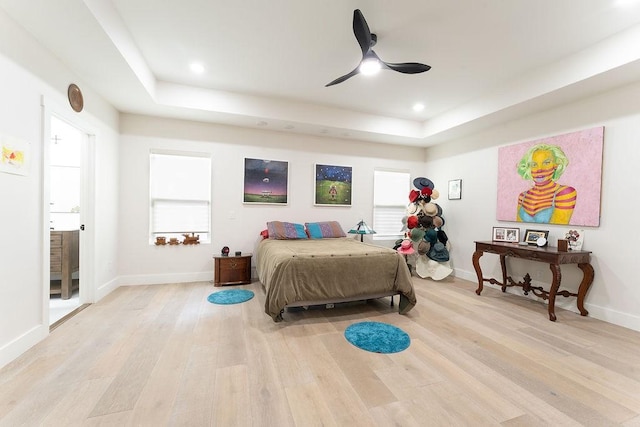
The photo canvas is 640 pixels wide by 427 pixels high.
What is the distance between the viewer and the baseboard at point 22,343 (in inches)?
74.7

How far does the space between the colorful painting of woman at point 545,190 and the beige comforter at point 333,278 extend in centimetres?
212

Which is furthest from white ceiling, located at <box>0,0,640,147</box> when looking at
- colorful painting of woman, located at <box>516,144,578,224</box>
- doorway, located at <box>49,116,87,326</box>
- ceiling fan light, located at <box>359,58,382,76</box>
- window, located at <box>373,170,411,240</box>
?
window, located at <box>373,170,411,240</box>

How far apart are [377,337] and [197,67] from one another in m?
3.59

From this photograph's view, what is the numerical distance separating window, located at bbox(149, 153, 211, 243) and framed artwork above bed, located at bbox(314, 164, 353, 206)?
1.87m

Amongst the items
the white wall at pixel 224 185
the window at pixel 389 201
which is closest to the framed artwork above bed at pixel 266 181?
the white wall at pixel 224 185

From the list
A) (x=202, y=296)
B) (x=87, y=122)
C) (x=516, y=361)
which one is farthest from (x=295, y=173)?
(x=516, y=361)

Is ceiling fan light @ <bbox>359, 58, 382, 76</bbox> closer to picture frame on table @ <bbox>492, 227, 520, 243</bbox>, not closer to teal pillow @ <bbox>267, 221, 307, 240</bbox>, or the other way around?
teal pillow @ <bbox>267, 221, 307, 240</bbox>

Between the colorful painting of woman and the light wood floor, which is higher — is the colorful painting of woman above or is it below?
above

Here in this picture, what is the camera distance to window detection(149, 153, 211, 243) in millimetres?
4086

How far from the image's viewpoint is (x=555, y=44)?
261 centimetres

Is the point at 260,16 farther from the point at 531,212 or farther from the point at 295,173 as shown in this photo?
the point at 531,212

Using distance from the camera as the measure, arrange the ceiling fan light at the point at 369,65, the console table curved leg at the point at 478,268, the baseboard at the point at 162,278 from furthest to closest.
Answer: the baseboard at the point at 162,278 < the console table curved leg at the point at 478,268 < the ceiling fan light at the point at 369,65

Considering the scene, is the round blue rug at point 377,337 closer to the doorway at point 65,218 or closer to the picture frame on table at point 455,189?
the doorway at point 65,218

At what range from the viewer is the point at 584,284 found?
294cm
